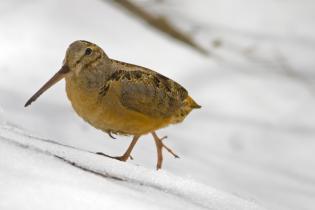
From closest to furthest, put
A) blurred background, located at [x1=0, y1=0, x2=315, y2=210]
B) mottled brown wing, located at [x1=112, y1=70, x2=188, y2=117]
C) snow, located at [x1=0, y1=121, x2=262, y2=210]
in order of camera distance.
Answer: snow, located at [x1=0, y1=121, x2=262, y2=210] → mottled brown wing, located at [x1=112, y1=70, x2=188, y2=117] → blurred background, located at [x1=0, y1=0, x2=315, y2=210]

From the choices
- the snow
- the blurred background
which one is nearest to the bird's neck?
the snow

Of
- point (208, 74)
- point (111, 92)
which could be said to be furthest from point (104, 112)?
point (208, 74)

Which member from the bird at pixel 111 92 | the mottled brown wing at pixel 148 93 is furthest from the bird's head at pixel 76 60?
the mottled brown wing at pixel 148 93

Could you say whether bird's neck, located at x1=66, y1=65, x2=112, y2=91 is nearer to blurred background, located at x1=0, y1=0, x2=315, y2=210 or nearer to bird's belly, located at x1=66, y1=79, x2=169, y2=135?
bird's belly, located at x1=66, y1=79, x2=169, y2=135

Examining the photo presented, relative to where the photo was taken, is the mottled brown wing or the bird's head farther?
the mottled brown wing

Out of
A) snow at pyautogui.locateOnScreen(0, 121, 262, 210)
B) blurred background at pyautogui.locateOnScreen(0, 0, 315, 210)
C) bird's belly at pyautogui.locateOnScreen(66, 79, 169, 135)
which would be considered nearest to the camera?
snow at pyautogui.locateOnScreen(0, 121, 262, 210)

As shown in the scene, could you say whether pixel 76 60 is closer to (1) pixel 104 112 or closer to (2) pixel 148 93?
(1) pixel 104 112
